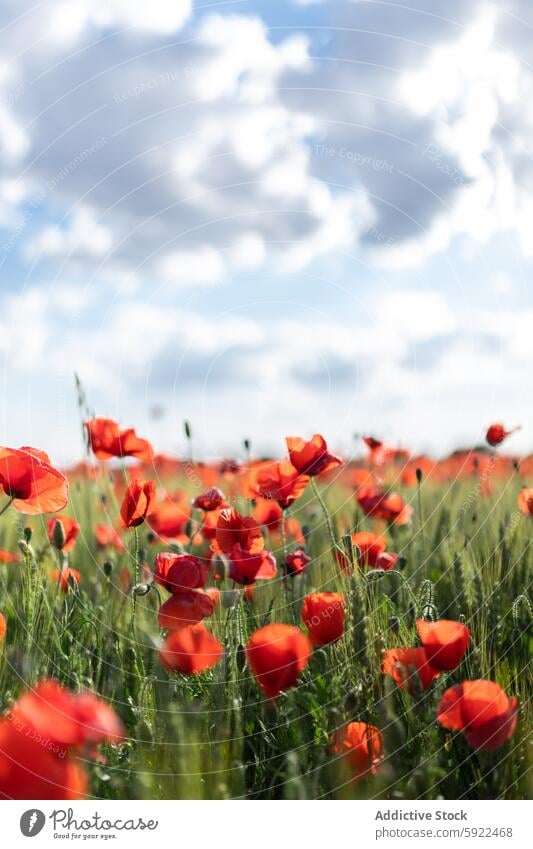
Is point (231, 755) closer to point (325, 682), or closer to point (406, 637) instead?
point (325, 682)

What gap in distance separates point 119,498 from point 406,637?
1479 mm

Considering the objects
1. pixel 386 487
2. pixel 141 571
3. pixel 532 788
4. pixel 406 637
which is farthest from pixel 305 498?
pixel 532 788

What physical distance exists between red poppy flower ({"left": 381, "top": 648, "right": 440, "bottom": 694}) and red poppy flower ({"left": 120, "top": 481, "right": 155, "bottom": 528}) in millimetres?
471

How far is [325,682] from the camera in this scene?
139 cm

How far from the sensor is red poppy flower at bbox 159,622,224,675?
1292mm

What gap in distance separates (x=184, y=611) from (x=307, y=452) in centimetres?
37

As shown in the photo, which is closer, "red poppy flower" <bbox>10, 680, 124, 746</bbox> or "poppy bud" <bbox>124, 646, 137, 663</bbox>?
"red poppy flower" <bbox>10, 680, 124, 746</bbox>

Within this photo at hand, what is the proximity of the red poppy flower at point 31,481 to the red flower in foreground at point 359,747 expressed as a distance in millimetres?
583

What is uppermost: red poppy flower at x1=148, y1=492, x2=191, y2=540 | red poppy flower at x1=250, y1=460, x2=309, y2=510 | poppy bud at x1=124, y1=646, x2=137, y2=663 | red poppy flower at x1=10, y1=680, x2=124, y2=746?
red poppy flower at x1=148, y1=492, x2=191, y2=540

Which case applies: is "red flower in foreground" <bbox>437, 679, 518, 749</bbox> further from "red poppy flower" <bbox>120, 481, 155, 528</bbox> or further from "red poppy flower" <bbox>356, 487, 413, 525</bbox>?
"red poppy flower" <bbox>356, 487, 413, 525</bbox>

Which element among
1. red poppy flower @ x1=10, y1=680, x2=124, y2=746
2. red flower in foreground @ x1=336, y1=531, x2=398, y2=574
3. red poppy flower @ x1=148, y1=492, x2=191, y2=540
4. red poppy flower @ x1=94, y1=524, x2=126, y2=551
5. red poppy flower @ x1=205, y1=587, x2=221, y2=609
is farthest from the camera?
red poppy flower @ x1=94, y1=524, x2=126, y2=551

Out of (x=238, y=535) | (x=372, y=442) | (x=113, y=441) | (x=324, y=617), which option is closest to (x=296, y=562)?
(x=238, y=535)
